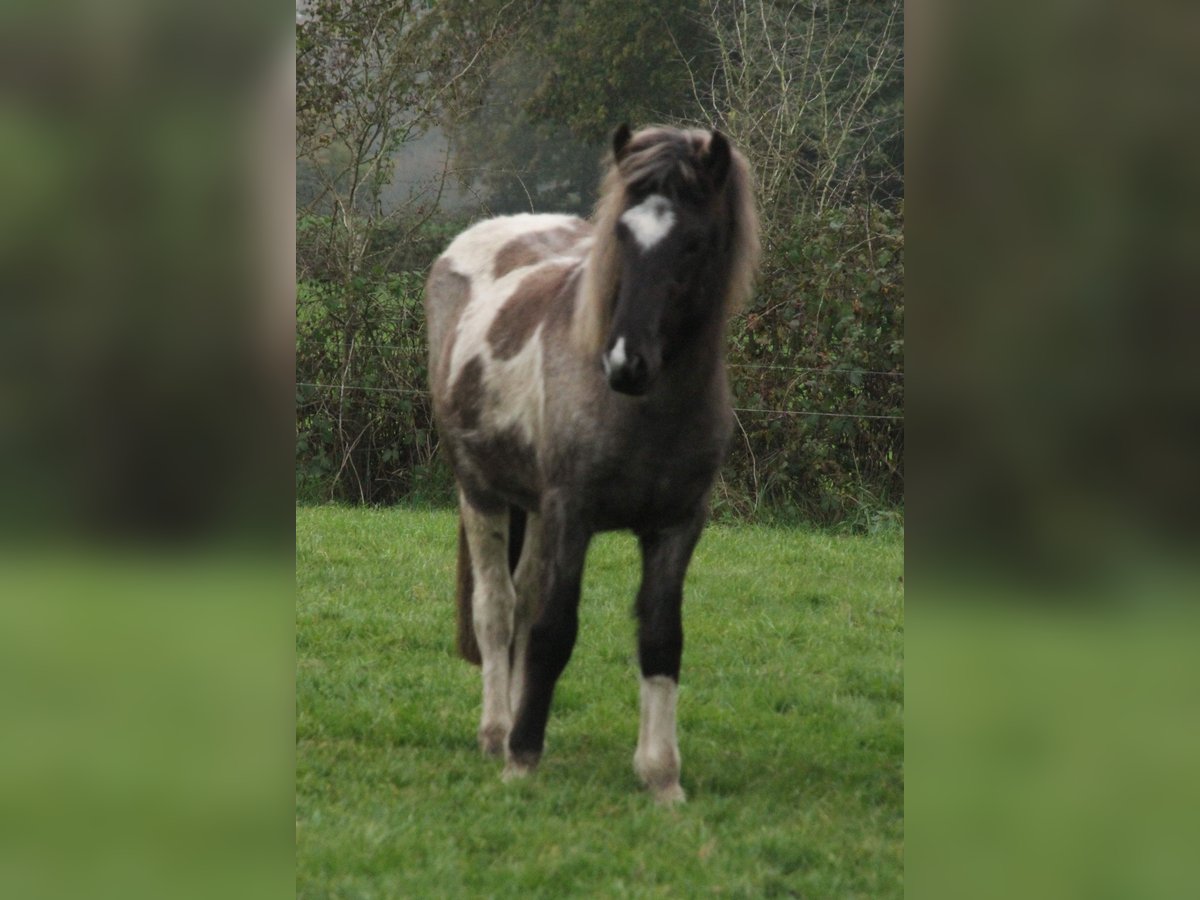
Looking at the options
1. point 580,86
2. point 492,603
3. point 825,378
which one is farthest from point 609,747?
point 580,86

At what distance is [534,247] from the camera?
5113 mm

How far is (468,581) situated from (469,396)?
2.62ft

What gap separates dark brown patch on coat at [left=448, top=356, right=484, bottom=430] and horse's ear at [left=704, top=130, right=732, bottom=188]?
Answer: 4.23ft

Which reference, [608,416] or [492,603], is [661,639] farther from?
[492,603]

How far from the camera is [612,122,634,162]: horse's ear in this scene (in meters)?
3.70

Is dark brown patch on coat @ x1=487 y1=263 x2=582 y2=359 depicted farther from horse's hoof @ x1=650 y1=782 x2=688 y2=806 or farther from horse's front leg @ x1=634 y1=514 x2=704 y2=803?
horse's hoof @ x1=650 y1=782 x2=688 y2=806

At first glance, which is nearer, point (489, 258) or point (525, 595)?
point (525, 595)

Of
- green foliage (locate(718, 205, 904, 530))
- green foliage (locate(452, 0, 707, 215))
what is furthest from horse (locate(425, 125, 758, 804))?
green foliage (locate(452, 0, 707, 215))
